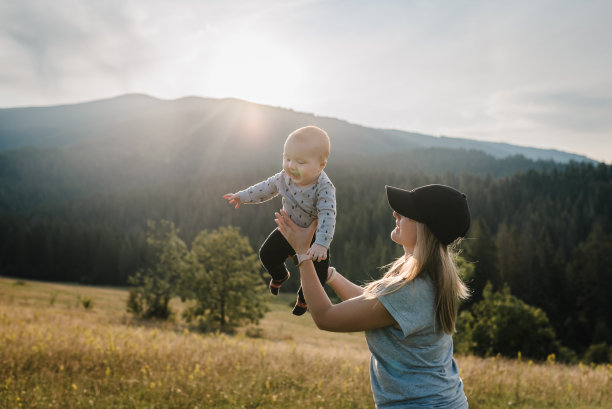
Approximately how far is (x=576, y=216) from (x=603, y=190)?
24.1 m

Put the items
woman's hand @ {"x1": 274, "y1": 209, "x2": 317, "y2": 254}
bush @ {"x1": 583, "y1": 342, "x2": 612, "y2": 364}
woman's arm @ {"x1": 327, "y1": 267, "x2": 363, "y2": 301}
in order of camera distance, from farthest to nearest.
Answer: bush @ {"x1": 583, "y1": 342, "x2": 612, "y2": 364}
woman's arm @ {"x1": 327, "y1": 267, "x2": 363, "y2": 301}
woman's hand @ {"x1": 274, "y1": 209, "x2": 317, "y2": 254}

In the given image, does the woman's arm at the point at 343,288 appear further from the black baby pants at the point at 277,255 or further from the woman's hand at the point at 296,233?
the woman's hand at the point at 296,233

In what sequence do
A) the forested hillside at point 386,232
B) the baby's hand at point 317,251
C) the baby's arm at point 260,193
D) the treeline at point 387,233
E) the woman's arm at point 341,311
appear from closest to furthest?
the woman's arm at point 341,311 → the baby's hand at point 317,251 → the baby's arm at point 260,193 → the treeline at point 387,233 → the forested hillside at point 386,232

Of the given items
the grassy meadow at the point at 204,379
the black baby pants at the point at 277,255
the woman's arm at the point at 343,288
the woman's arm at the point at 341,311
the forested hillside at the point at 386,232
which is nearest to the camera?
the woman's arm at the point at 341,311

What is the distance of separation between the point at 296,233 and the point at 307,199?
284mm

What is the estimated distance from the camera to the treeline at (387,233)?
58.1 metres

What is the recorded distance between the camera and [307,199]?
3.04 metres

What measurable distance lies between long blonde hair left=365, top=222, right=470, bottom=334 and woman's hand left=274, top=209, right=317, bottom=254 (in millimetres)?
544

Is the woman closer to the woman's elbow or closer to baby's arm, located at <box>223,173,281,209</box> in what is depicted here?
the woman's elbow

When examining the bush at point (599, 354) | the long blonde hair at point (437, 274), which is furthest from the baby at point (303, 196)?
the bush at point (599, 354)

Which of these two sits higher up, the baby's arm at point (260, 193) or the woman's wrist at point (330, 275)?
the baby's arm at point (260, 193)

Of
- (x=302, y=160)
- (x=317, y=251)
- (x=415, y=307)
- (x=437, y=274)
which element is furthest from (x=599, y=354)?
(x=302, y=160)

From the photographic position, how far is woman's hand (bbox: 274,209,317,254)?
2.87m

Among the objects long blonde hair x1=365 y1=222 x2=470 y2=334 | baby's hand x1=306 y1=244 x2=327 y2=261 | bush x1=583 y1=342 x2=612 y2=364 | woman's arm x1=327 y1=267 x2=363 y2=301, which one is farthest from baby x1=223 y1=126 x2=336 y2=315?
bush x1=583 y1=342 x2=612 y2=364
